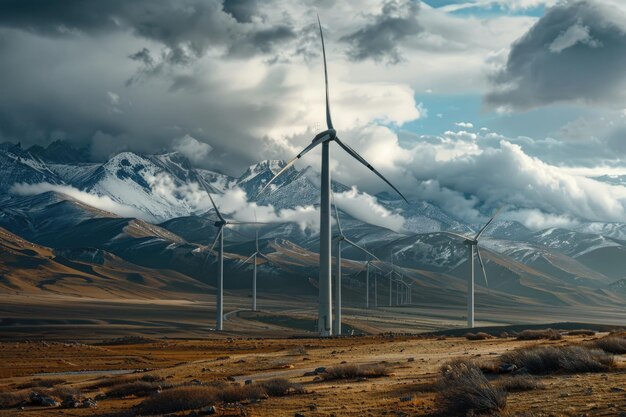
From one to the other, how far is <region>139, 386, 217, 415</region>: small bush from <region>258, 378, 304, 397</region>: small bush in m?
3.30

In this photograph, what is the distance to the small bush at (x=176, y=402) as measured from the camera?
3064cm

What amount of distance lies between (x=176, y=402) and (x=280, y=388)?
4.98m

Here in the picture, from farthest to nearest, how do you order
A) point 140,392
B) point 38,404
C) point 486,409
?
point 140,392 < point 38,404 < point 486,409

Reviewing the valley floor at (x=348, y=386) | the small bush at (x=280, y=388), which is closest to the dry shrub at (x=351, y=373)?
the valley floor at (x=348, y=386)

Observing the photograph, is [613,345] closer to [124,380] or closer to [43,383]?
[124,380]

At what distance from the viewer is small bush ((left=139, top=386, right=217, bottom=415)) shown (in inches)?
1206

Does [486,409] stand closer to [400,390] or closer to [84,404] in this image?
[400,390]

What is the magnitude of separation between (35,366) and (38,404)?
1396 inches

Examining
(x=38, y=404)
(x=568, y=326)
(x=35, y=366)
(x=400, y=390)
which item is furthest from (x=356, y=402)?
(x=568, y=326)

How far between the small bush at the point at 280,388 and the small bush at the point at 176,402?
3301 mm

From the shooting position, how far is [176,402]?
101ft

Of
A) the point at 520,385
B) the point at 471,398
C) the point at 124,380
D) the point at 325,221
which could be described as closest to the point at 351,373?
the point at 520,385

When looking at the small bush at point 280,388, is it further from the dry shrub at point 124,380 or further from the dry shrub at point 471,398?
the dry shrub at point 124,380

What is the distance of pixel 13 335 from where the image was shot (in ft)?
571
